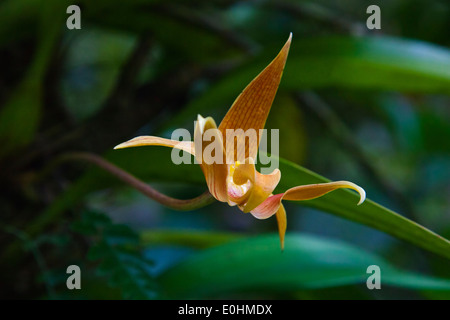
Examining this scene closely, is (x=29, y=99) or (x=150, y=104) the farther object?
(x=150, y=104)

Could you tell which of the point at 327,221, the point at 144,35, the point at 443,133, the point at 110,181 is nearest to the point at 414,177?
the point at 327,221

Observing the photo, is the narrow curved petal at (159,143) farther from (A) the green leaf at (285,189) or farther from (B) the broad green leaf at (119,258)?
(B) the broad green leaf at (119,258)

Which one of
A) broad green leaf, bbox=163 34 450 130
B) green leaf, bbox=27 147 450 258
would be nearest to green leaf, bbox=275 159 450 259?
green leaf, bbox=27 147 450 258

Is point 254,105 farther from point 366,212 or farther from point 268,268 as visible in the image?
point 268,268

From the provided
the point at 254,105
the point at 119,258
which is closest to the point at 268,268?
the point at 119,258

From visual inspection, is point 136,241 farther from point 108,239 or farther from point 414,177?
point 414,177

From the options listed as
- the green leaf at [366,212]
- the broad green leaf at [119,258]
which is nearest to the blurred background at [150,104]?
the broad green leaf at [119,258]
